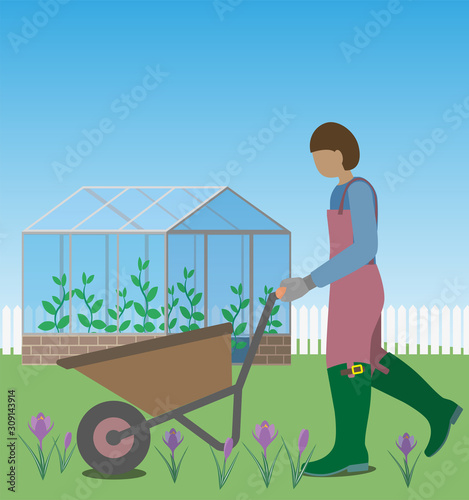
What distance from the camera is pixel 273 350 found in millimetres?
11367

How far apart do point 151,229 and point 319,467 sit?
670 cm

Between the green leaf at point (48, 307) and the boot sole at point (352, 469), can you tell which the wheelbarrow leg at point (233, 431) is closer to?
the boot sole at point (352, 469)

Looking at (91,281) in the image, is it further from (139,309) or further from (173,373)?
(173,373)

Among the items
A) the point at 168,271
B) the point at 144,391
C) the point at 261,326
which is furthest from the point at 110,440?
the point at 168,271

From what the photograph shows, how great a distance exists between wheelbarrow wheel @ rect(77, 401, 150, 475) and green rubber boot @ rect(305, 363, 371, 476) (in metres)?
1.17

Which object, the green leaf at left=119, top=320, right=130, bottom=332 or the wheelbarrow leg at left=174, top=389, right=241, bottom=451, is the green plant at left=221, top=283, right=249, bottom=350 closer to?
the green leaf at left=119, top=320, right=130, bottom=332

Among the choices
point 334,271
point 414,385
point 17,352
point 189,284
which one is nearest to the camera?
point 334,271

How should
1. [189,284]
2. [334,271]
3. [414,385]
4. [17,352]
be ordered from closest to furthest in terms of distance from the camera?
[334,271] → [414,385] → [189,284] → [17,352]

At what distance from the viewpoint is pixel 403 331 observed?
13.2m

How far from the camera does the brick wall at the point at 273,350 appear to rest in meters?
11.3

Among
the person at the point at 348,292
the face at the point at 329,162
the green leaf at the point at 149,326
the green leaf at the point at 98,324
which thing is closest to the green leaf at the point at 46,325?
the green leaf at the point at 98,324

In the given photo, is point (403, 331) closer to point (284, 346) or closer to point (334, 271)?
point (284, 346)

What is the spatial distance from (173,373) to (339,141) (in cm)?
190

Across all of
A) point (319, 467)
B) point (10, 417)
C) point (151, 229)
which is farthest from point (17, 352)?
point (319, 467)
